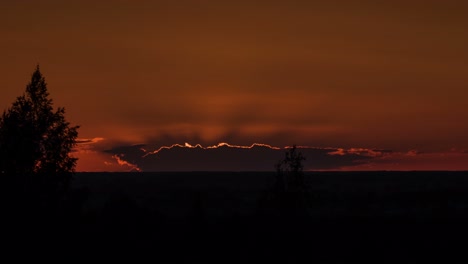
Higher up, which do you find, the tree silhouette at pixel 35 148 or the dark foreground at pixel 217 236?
the tree silhouette at pixel 35 148

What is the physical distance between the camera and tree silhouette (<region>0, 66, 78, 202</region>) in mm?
51719

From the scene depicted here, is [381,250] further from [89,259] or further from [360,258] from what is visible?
[89,259]

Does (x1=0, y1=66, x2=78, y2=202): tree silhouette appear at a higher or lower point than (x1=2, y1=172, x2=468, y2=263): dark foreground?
higher

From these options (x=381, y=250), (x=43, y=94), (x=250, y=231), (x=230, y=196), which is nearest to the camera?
(x=43, y=94)

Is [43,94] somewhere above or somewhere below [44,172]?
above

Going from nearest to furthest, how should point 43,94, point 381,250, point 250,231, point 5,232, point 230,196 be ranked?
point 5,232
point 43,94
point 381,250
point 250,231
point 230,196

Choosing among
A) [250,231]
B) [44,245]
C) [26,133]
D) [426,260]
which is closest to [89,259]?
[44,245]

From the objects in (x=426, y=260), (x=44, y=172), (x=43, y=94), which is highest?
(x=43, y=94)

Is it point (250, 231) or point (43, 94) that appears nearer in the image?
point (43, 94)

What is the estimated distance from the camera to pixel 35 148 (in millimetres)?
53094

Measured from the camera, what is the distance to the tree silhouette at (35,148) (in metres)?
51.7

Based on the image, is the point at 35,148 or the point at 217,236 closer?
the point at 35,148

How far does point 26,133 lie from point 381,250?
31339 millimetres

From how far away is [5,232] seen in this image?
166ft
